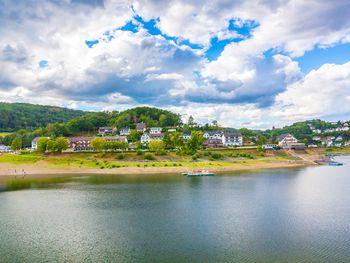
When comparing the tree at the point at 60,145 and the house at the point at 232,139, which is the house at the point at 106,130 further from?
the house at the point at 232,139

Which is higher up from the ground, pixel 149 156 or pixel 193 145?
pixel 193 145

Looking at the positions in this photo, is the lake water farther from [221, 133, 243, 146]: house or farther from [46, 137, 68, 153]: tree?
[221, 133, 243, 146]: house

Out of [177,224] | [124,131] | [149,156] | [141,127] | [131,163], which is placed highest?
[141,127]

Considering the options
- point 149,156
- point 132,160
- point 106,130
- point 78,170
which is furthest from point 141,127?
point 78,170

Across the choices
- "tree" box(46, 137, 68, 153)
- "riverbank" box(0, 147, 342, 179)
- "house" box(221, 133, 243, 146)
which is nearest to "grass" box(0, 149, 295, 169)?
"riverbank" box(0, 147, 342, 179)

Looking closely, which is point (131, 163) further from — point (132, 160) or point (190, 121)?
point (190, 121)

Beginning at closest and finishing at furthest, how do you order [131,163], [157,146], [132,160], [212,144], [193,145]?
[131,163] → [132,160] → [193,145] → [157,146] → [212,144]

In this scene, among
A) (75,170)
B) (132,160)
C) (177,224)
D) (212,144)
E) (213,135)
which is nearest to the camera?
(177,224)

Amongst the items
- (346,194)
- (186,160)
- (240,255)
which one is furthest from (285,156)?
(240,255)

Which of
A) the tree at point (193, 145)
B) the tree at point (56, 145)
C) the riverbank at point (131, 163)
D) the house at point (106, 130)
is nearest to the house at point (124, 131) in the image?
the house at point (106, 130)
